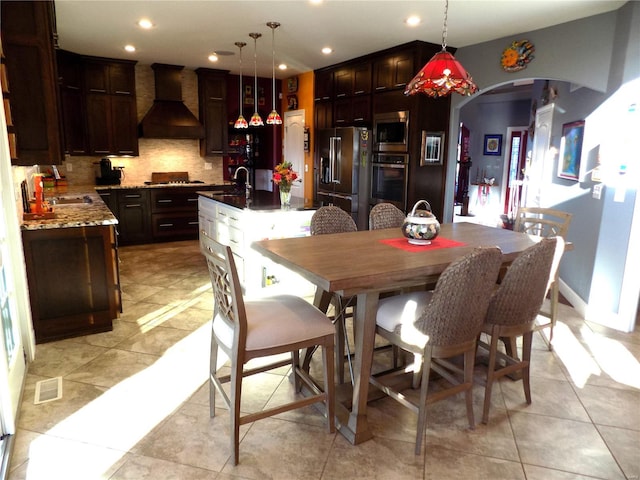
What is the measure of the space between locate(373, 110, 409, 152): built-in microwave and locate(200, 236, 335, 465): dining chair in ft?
11.7

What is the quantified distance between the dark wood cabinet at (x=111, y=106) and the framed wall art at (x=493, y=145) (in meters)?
7.31

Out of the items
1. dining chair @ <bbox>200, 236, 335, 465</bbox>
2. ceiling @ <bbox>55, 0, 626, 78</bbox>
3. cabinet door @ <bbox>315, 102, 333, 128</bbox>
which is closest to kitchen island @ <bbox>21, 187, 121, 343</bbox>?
dining chair @ <bbox>200, 236, 335, 465</bbox>

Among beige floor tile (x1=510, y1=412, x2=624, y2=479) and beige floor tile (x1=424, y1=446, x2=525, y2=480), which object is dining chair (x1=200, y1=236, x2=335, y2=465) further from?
beige floor tile (x1=510, y1=412, x2=624, y2=479)

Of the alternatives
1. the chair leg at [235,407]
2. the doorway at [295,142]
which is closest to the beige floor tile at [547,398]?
the chair leg at [235,407]

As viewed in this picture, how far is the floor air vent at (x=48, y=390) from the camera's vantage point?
2.57 meters

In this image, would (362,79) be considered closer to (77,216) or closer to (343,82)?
(343,82)

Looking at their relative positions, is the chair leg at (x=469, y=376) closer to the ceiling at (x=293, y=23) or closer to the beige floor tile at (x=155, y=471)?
the beige floor tile at (x=155, y=471)

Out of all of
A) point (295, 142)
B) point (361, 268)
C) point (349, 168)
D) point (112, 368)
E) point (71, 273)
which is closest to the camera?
point (361, 268)

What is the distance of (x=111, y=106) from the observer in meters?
6.45

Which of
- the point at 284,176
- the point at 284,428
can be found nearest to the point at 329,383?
the point at 284,428

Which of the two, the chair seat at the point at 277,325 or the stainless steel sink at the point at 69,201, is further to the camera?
the stainless steel sink at the point at 69,201

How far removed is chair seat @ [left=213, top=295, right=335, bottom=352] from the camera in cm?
204

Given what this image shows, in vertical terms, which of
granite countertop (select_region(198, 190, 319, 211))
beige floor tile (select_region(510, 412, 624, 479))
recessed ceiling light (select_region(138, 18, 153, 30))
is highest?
recessed ceiling light (select_region(138, 18, 153, 30))

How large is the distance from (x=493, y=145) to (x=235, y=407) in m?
9.35
